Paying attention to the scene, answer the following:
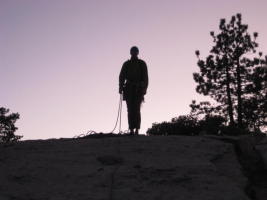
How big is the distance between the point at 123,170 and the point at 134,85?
3142 millimetres

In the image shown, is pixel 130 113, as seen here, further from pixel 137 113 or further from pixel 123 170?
pixel 123 170

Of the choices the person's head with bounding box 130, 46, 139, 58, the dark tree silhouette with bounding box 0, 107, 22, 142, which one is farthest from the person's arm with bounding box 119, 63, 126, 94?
the dark tree silhouette with bounding box 0, 107, 22, 142

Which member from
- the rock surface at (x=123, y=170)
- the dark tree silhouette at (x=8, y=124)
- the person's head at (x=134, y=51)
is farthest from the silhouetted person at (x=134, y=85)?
the dark tree silhouette at (x=8, y=124)

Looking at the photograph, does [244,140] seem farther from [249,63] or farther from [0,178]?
[249,63]

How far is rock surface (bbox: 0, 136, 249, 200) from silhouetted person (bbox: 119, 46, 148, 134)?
1.90ft

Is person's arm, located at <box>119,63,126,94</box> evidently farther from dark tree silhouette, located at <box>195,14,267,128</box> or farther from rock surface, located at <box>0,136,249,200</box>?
dark tree silhouette, located at <box>195,14,267,128</box>

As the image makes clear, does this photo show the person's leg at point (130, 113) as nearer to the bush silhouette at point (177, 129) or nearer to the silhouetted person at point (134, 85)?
the silhouetted person at point (134, 85)

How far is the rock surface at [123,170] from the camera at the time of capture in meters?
7.73

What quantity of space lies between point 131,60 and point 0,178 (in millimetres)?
4322

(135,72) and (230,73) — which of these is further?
(230,73)

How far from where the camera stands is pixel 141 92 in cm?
1142

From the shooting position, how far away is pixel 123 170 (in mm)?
8641

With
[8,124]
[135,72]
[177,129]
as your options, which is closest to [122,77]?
[135,72]

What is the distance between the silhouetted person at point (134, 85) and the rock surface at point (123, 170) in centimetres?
58
